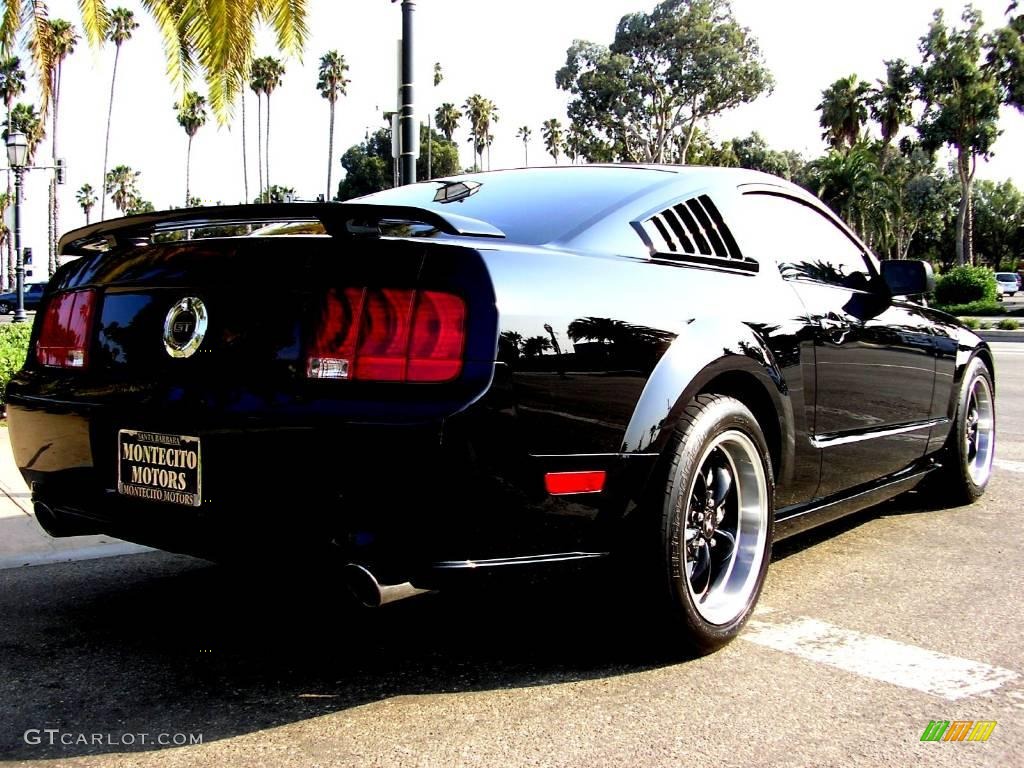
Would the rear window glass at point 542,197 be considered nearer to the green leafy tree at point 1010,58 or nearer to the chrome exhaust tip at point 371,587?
the chrome exhaust tip at point 371,587

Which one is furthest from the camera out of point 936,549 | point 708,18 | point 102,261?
point 708,18

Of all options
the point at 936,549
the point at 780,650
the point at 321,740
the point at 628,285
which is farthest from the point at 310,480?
the point at 936,549

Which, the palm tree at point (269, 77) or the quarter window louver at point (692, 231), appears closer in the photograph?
the quarter window louver at point (692, 231)

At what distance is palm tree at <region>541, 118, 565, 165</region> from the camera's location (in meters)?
84.6

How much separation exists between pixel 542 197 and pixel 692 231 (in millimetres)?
500

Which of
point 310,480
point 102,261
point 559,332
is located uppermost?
point 102,261

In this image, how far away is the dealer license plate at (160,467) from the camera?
2.77m

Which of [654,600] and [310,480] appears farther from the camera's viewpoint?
[654,600]

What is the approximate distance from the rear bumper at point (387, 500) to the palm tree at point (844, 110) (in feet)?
196

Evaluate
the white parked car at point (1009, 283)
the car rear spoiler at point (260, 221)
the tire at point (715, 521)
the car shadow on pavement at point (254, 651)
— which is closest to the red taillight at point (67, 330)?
the car rear spoiler at point (260, 221)

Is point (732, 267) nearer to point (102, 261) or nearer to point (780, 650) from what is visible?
point (780, 650)

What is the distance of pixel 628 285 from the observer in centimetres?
300

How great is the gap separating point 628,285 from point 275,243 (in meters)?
0.98

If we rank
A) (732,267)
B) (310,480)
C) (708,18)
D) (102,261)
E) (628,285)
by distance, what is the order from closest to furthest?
(310,480)
(628,285)
(102,261)
(732,267)
(708,18)
